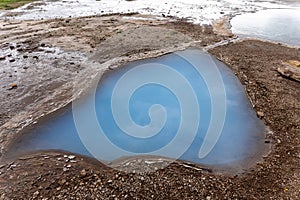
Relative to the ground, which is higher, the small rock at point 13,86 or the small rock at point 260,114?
the small rock at point 13,86

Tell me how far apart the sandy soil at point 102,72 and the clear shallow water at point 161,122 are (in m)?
0.40

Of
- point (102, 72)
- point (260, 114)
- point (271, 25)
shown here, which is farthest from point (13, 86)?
point (271, 25)

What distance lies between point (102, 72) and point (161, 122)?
4014 millimetres

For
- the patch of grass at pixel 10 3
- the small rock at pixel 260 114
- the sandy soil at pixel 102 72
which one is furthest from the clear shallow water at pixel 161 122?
the patch of grass at pixel 10 3

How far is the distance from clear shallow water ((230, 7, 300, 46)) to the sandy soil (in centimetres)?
184

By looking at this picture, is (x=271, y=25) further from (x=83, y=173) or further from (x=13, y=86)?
(x=83, y=173)

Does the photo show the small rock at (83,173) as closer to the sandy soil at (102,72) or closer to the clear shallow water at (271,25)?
the sandy soil at (102,72)

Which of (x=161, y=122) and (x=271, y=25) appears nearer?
(x=161, y=122)

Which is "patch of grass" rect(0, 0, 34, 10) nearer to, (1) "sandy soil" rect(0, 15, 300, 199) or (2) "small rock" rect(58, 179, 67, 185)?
(1) "sandy soil" rect(0, 15, 300, 199)

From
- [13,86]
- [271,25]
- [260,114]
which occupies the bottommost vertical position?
[260,114]

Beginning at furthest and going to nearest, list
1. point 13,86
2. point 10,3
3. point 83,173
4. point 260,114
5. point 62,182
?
1. point 10,3
2. point 13,86
3. point 260,114
4. point 83,173
5. point 62,182

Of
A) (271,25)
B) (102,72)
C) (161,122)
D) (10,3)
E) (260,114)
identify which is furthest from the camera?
(10,3)

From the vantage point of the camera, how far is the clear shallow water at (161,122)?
7.15m

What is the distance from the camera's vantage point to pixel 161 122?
27.0ft
